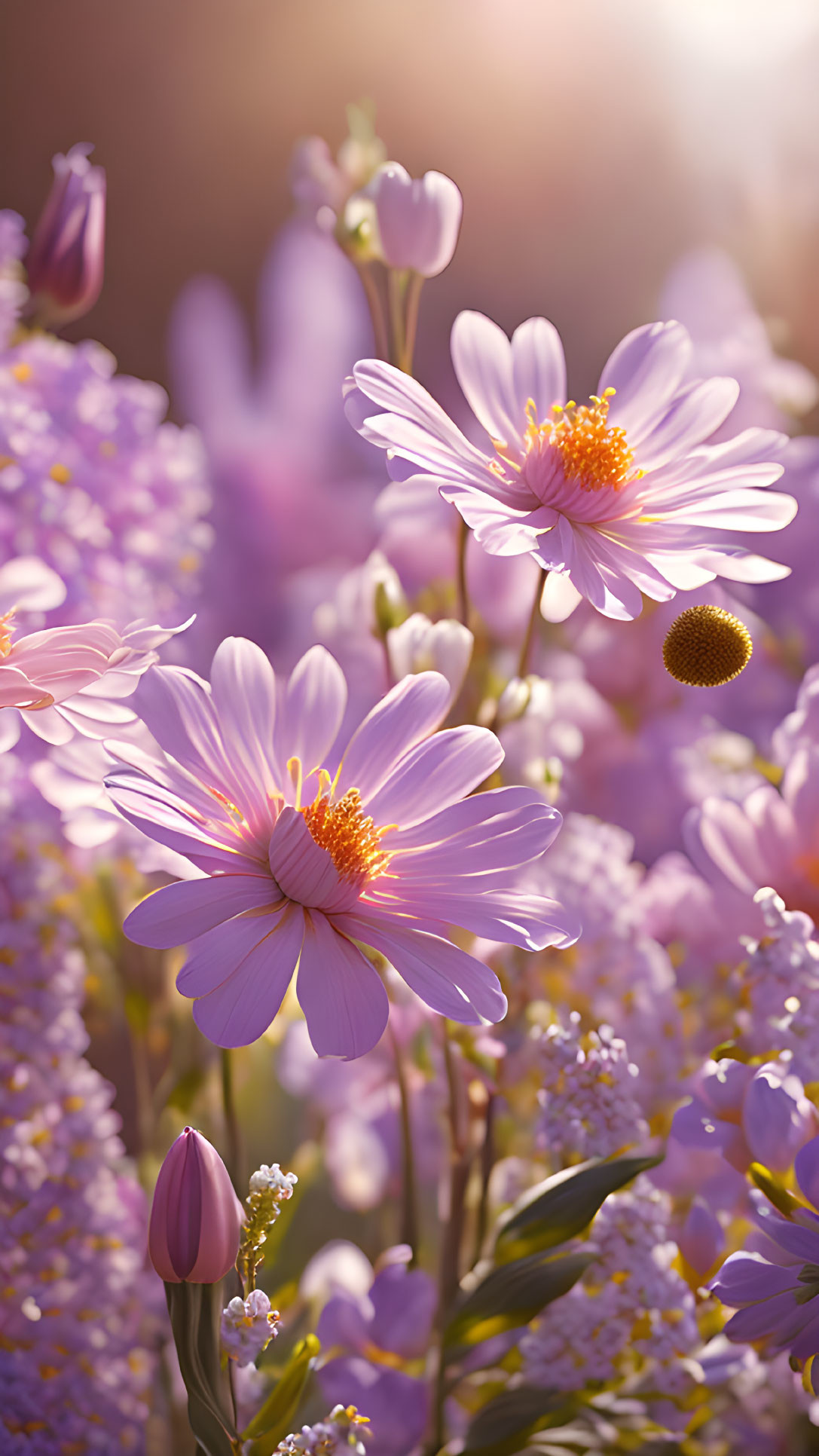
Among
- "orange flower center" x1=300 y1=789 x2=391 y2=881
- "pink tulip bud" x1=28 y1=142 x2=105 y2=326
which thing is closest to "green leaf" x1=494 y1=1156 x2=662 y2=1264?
"orange flower center" x1=300 y1=789 x2=391 y2=881

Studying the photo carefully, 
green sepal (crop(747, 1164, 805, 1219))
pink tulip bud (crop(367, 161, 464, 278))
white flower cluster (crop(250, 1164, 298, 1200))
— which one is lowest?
white flower cluster (crop(250, 1164, 298, 1200))

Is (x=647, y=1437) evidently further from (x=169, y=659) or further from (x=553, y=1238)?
(x=169, y=659)

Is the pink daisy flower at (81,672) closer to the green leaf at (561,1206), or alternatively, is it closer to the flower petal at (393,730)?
the flower petal at (393,730)

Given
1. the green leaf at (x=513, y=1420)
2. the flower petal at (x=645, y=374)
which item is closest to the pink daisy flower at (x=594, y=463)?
the flower petal at (x=645, y=374)

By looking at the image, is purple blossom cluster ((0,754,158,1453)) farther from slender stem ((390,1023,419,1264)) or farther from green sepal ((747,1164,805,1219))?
green sepal ((747,1164,805,1219))

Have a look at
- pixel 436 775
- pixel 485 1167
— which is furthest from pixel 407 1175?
pixel 436 775

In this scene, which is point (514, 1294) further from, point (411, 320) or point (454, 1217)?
point (411, 320)
